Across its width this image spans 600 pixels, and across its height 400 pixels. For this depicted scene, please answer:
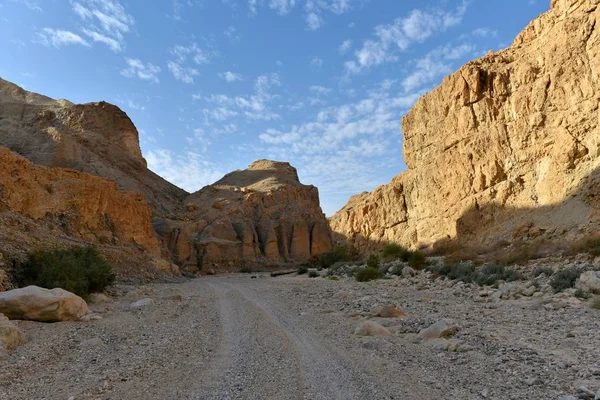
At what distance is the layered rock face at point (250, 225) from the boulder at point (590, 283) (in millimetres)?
44871

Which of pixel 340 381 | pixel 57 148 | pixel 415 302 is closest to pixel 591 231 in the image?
pixel 415 302

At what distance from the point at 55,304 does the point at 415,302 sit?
9284mm

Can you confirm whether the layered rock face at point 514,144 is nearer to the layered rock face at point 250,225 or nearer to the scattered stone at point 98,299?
the layered rock face at point 250,225

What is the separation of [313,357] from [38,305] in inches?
261

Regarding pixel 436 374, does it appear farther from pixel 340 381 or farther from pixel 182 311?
pixel 182 311

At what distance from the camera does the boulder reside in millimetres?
10266

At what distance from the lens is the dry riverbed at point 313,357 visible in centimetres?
427

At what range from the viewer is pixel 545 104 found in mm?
33781

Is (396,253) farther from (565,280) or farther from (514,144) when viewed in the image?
(565,280)

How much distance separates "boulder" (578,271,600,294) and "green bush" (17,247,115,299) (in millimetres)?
14726

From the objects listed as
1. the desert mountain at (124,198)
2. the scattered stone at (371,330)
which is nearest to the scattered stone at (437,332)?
the scattered stone at (371,330)

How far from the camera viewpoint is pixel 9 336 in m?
6.52

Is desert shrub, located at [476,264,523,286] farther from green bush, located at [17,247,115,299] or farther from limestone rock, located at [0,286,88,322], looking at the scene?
green bush, located at [17,247,115,299]

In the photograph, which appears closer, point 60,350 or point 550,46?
point 60,350
